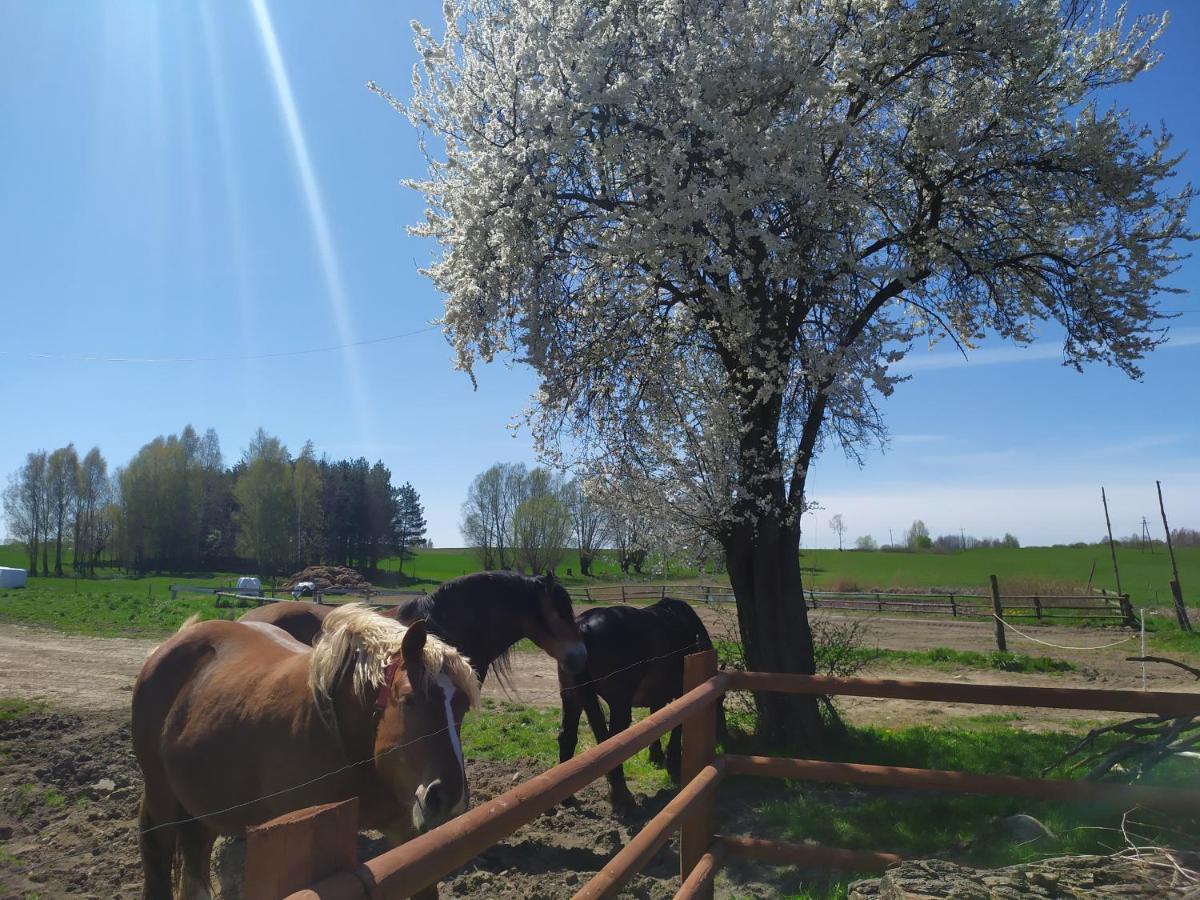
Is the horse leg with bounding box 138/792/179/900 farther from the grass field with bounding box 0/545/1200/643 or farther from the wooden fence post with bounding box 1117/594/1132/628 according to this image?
the wooden fence post with bounding box 1117/594/1132/628

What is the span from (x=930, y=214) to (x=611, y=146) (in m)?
3.28

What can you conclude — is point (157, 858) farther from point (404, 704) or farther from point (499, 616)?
point (499, 616)

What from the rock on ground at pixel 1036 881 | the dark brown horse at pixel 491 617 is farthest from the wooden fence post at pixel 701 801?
the dark brown horse at pixel 491 617

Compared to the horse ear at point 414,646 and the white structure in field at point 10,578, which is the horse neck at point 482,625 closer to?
the horse ear at point 414,646

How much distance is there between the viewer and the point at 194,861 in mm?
3654

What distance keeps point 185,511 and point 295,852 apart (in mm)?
67519

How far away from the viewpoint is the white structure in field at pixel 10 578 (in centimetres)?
3925

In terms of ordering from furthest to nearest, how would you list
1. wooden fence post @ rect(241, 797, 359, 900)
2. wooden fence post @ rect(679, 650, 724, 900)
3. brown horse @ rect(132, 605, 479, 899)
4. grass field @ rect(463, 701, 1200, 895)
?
grass field @ rect(463, 701, 1200, 895)
wooden fence post @ rect(679, 650, 724, 900)
brown horse @ rect(132, 605, 479, 899)
wooden fence post @ rect(241, 797, 359, 900)

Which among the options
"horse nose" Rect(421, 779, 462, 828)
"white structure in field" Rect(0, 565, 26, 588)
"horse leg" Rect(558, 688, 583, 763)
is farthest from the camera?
"white structure in field" Rect(0, 565, 26, 588)

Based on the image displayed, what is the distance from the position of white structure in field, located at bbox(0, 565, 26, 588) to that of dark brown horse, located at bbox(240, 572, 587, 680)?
43508 mm

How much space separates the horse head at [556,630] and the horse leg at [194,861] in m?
2.89

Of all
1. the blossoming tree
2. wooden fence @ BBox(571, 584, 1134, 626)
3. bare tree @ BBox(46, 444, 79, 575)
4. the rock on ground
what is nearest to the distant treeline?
bare tree @ BBox(46, 444, 79, 575)

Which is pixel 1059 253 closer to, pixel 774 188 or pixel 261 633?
pixel 774 188

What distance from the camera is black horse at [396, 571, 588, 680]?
18.4 ft
